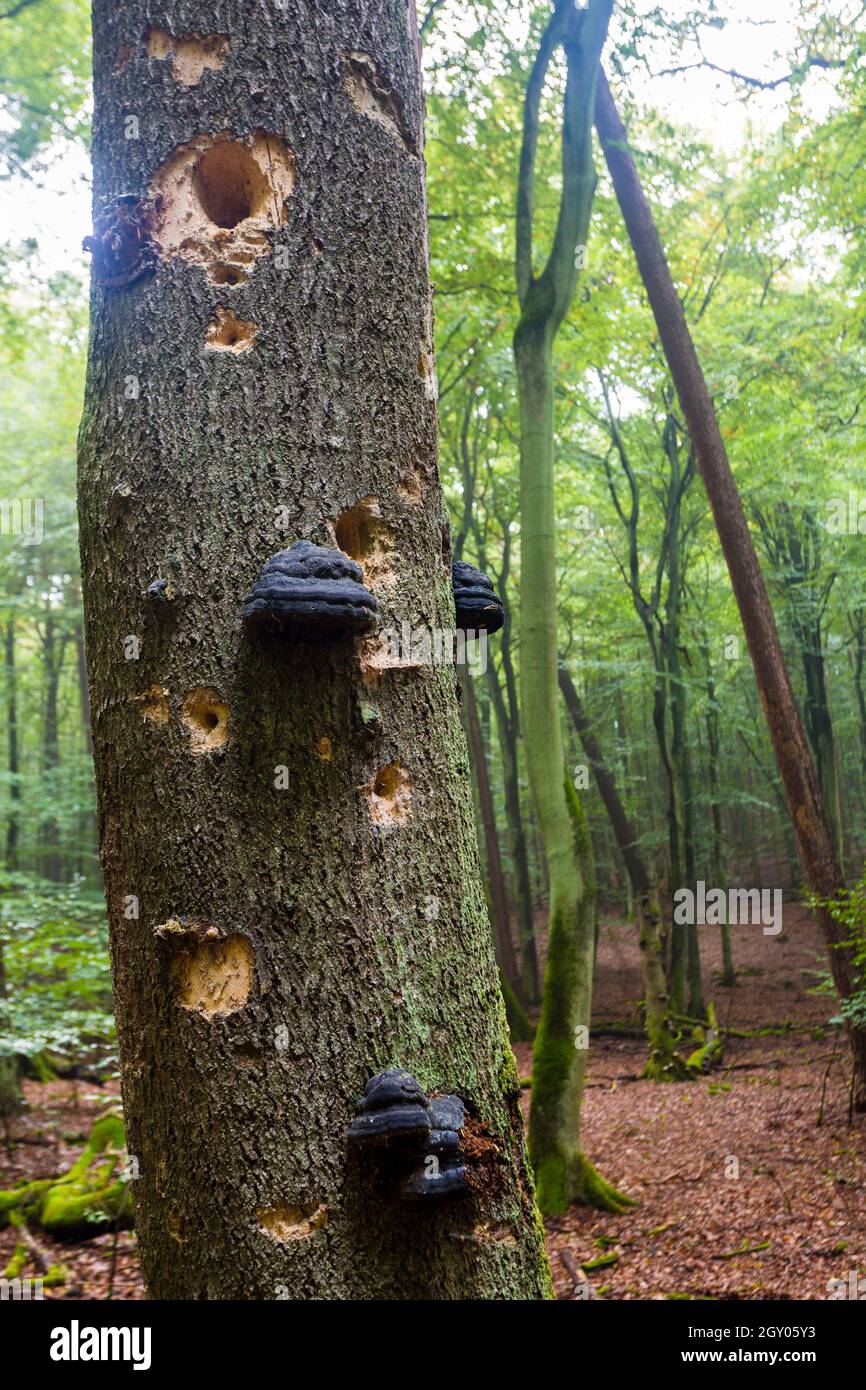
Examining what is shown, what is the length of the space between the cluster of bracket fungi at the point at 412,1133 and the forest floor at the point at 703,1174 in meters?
Result: 4.95

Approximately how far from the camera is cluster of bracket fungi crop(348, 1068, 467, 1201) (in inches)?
63.5

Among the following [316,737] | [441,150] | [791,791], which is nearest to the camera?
[316,737]

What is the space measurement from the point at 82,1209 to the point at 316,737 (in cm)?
691

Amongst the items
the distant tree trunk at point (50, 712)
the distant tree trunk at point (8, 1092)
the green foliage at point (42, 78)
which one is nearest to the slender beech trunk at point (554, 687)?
the green foliage at point (42, 78)

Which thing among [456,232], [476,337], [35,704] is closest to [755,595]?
[456,232]

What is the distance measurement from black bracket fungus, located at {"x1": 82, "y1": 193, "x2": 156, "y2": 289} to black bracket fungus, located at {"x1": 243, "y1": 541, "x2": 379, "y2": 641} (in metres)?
0.76

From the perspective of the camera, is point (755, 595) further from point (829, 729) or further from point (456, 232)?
point (829, 729)

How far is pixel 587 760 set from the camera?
68.9 feet

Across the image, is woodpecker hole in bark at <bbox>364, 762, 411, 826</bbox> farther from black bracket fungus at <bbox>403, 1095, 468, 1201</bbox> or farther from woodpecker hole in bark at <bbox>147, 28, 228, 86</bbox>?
woodpecker hole in bark at <bbox>147, 28, 228, 86</bbox>

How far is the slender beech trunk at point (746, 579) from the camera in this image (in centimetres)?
912

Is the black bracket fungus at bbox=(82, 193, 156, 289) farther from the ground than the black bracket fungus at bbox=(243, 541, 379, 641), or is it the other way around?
the black bracket fungus at bbox=(82, 193, 156, 289)

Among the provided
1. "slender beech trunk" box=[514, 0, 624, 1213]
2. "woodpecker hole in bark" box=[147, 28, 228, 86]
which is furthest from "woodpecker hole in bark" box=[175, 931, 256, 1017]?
"slender beech trunk" box=[514, 0, 624, 1213]

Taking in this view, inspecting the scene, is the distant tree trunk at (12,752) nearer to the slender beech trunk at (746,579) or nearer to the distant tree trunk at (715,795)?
the slender beech trunk at (746,579)

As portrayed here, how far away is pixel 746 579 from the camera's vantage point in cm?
1001
